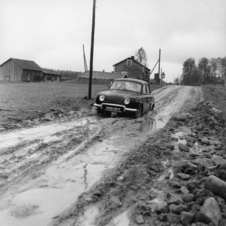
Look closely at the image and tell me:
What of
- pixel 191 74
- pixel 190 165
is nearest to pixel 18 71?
pixel 190 165

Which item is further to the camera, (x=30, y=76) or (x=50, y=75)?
(x=50, y=75)

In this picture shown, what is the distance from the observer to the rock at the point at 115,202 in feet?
11.6

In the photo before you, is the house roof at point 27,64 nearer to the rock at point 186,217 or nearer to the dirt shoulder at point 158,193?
the dirt shoulder at point 158,193

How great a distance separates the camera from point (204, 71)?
11062cm

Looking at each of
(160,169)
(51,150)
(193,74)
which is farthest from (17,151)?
(193,74)

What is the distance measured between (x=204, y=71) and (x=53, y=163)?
113815 millimetres

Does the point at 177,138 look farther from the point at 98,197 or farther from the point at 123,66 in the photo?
the point at 123,66

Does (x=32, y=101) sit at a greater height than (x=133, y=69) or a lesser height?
lesser

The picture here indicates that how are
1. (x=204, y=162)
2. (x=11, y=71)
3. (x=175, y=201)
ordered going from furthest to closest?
(x=11, y=71), (x=204, y=162), (x=175, y=201)

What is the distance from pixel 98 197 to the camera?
12.3ft

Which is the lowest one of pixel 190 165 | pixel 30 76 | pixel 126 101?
pixel 190 165

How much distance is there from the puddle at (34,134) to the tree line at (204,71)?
3705 inches

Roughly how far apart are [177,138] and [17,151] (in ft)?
14.1

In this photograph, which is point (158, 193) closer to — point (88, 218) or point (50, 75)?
point (88, 218)
